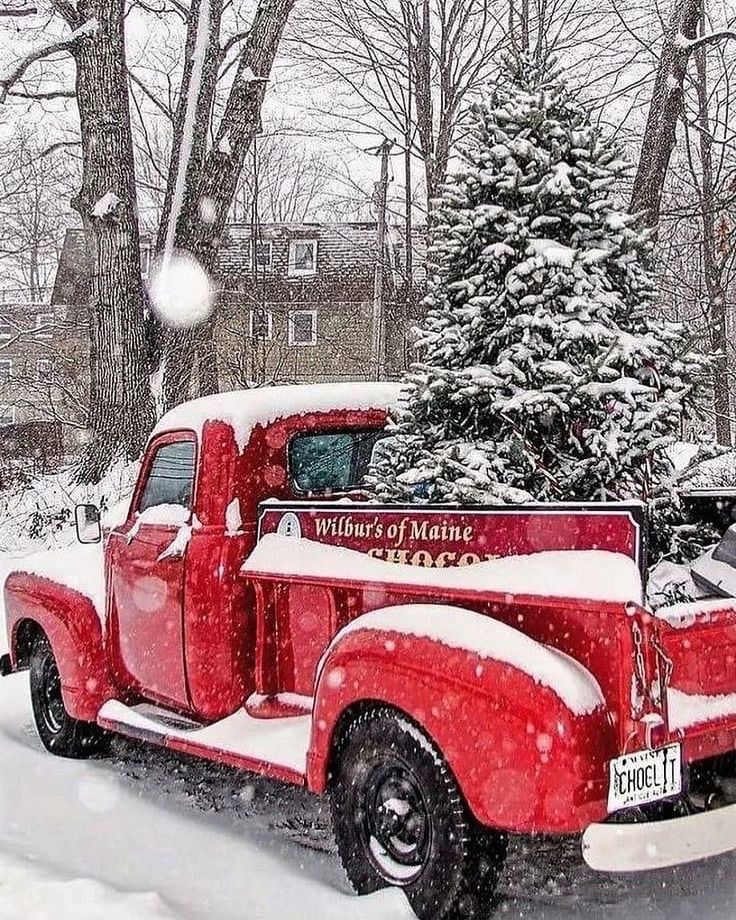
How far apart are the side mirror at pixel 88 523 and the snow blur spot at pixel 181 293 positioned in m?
7.63

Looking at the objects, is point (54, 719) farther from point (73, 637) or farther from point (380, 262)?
point (380, 262)

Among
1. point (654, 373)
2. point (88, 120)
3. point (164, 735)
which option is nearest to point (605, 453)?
point (654, 373)

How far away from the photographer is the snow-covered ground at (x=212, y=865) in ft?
11.6

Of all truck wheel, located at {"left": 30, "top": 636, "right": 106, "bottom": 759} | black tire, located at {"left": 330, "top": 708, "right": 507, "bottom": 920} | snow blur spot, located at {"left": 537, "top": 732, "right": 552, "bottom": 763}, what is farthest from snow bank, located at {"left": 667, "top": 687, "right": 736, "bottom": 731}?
truck wheel, located at {"left": 30, "top": 636, "right": 106, "bottom": 759}

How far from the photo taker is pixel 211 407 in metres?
5.02

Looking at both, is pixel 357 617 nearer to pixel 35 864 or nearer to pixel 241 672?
pixel 241 672

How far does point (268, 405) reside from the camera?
16.3ft

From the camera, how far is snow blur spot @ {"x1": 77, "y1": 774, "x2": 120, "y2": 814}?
15.9 feet

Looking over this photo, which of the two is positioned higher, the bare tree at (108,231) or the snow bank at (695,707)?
the bare tree at (108,231)

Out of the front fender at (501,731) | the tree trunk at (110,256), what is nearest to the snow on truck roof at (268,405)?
the front fender at (501,731)

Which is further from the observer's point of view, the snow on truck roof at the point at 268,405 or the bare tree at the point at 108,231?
the bare tree at the point at 108,231

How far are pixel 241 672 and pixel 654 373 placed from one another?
87.0 inches

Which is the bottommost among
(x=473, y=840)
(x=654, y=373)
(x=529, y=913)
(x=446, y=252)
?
(x=529, y=913)

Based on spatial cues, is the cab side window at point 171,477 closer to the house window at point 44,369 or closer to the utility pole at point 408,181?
the house window at point 44,369
